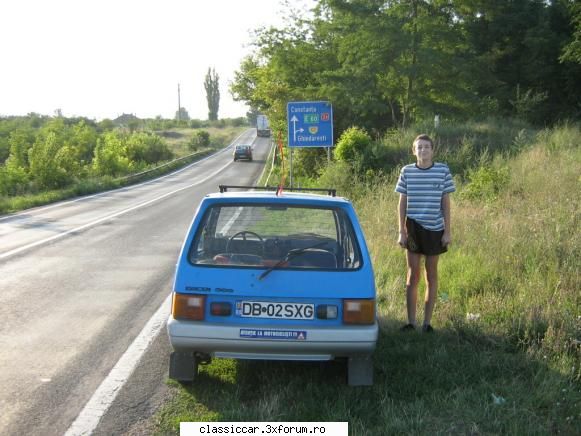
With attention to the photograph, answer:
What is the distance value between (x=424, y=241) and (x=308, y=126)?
37.2ft

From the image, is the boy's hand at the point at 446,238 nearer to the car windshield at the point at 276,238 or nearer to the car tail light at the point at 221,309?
the car windshield at the point at 276,238

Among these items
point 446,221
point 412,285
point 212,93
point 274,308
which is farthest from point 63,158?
point 212,93

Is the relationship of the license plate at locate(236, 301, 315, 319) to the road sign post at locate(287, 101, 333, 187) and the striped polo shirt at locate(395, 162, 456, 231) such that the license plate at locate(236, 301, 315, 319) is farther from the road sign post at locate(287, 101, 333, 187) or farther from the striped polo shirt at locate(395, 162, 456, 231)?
the road sign post at locate(287, 101, 333, 187)

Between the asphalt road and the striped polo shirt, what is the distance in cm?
272

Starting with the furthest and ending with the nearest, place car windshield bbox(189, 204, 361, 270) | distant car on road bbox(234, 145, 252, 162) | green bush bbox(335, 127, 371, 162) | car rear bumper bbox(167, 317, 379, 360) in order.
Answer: distant car on road bbox(234, 145, 252, 162) < green bush bbox(335, 127, 371, 162) < car windshield bbox(189, 204, 361, 270) < car rear bumper bbox(167, 317, 379, 360)

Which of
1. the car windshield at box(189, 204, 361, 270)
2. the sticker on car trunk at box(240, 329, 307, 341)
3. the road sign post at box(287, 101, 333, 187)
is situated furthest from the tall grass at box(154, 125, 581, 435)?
the road sign post at box(287, 101, 333, 187)

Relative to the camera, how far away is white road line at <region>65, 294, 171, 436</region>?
12.2 ft

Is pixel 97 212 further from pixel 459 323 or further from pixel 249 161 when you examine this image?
pixel 249 161

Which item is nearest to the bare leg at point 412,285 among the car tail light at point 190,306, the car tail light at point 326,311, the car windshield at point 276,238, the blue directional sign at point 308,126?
the car windshield at point 276,238

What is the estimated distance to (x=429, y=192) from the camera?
5336mm

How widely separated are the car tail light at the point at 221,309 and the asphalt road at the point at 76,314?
826 millimetres

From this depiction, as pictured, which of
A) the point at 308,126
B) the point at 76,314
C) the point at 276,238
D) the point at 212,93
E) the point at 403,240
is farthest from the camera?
the point at 212,93

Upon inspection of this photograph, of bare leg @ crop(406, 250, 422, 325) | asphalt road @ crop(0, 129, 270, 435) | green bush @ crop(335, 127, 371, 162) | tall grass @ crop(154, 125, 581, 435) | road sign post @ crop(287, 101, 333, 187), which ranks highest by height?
road sign post @ crop(287, 101, 333, 187)

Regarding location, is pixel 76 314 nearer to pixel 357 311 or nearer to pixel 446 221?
pixel 357 311
